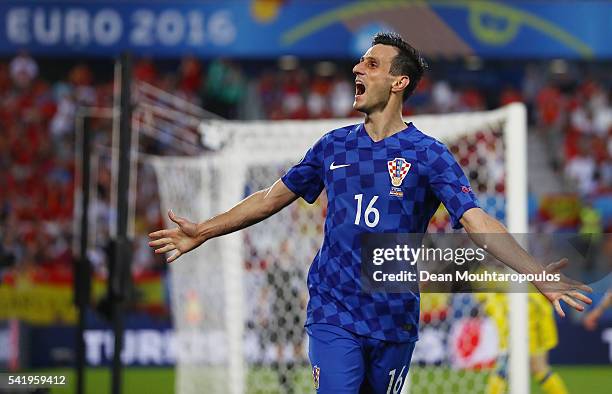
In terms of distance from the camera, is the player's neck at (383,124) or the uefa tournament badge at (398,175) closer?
the uefa tournament badge at (398,175)

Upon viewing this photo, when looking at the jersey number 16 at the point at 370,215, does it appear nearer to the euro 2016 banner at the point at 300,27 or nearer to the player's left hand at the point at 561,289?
the player's left hand at the point at 561,289

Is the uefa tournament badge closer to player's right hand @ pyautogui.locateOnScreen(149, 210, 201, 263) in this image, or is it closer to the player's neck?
the player's neck

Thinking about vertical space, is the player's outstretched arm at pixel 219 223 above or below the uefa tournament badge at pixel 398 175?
below

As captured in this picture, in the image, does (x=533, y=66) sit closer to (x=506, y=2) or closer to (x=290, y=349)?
(x=506, y=2)

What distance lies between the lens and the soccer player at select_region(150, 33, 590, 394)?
15.8 ft

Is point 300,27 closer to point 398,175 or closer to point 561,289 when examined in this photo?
point 398,175

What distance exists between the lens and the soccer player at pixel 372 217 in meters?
4.83

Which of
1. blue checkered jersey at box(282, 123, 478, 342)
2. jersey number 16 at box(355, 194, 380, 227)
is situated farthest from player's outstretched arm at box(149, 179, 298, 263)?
jersey number 16 at box(355, 194, 380, 227)

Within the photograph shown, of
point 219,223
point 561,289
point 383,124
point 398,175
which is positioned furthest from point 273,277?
point 561,289

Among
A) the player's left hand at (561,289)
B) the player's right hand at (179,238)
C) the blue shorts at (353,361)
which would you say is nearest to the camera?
the player's left hand at (561,289)

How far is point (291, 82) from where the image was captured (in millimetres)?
23969

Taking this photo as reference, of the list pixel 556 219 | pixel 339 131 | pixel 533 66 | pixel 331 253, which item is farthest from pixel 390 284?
pixel 533 66

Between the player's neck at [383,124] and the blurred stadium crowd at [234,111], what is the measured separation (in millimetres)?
14406

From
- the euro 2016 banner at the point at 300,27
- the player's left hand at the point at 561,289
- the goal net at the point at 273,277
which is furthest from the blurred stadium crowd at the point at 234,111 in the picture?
the player's left hand at the point at 561,289
